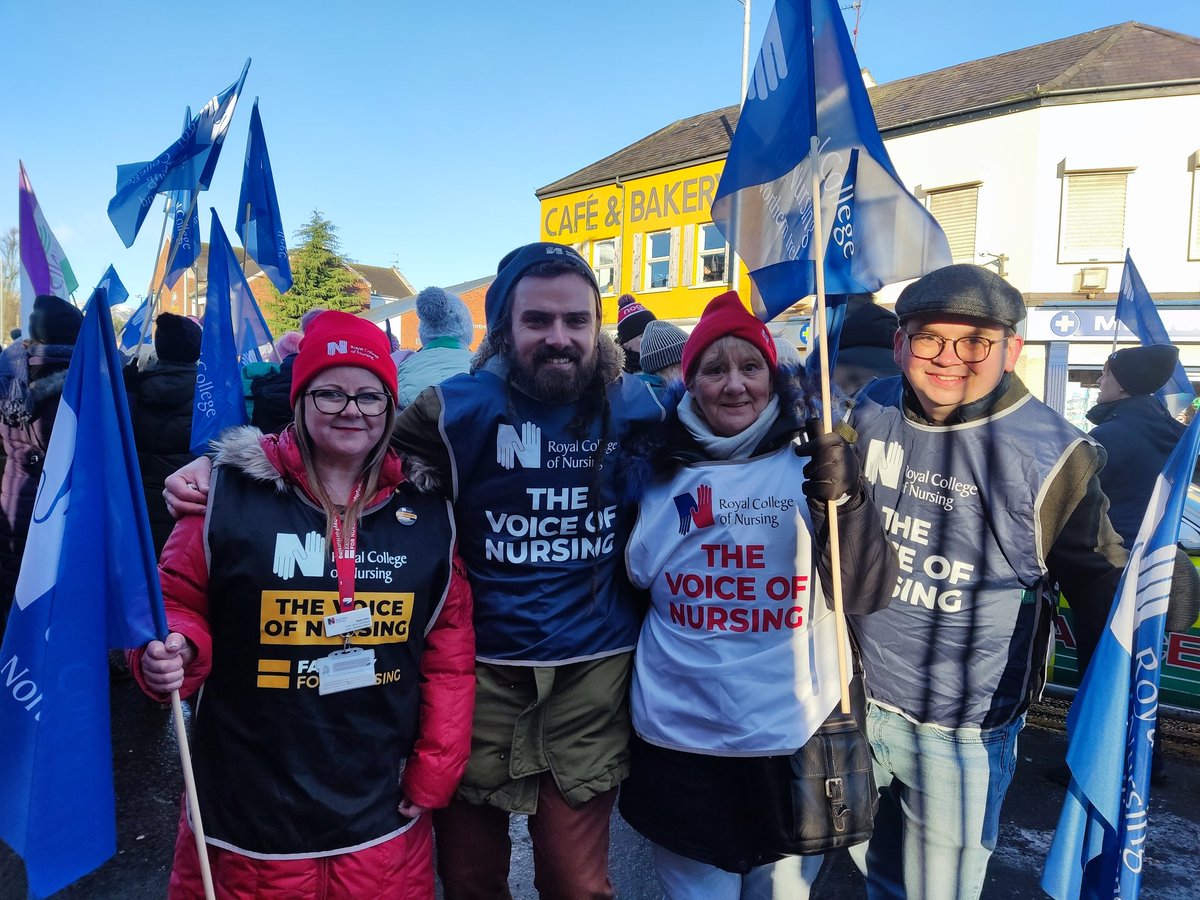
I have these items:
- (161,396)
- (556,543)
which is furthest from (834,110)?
(161,396)

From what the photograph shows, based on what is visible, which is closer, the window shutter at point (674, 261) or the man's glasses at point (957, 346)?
the man's glasses at point (957, 346)

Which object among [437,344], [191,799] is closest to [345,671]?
[191,799]

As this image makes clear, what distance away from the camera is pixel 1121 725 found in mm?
1900

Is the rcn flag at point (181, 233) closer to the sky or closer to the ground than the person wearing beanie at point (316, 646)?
closer to the sky

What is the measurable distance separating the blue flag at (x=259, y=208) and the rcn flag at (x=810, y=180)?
17.0 ft

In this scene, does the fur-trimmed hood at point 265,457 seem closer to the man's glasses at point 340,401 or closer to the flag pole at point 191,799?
the man's glasses at point 340,401

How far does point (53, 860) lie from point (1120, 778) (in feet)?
7.99

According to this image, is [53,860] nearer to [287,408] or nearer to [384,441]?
[384,441]

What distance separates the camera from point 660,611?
7.16 feet

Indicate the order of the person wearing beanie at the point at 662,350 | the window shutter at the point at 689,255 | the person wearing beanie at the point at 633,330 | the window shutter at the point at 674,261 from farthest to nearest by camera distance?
1. the window shutter at the point at 674,261
2. the window shutter at the point at 689,255
3. the person wearing beanie at the point at 633,330
4. the person wearing beanie at the point at 662,350

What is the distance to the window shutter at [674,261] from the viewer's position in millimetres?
20031

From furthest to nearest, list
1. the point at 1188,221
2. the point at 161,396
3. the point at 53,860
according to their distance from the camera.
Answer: the point at 1188,221 < the point at 161,396 < the point at 53,860

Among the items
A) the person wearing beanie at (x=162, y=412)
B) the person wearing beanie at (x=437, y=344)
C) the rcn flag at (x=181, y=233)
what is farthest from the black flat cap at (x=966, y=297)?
the person wearing beanie at (x=162, y=412)

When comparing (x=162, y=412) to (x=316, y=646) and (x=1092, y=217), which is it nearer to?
(x=316, y=646)
